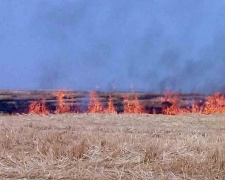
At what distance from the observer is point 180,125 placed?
18859 mm

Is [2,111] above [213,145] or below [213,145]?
above

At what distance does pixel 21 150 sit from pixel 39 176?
1911 mm

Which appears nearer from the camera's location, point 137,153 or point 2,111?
point 137,153

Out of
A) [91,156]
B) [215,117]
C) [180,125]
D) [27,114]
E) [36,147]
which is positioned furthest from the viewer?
[27,114]

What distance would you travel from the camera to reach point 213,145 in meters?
10.2

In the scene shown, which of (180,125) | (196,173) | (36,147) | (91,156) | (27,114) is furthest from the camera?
(27,114)

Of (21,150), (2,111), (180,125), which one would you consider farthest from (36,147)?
(2,111)

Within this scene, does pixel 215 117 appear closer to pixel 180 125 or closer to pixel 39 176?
pixel 180 125

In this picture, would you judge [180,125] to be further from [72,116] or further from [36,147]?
[36,147]

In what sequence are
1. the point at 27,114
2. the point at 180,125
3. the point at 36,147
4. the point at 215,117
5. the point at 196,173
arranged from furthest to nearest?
the point at 27,114
the point at 215,117
the point at 180,125
the point at 36,147
the point at 196,173

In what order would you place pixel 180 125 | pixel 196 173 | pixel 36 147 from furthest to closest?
pixel 180 125, pixel 36 147, pixel 196 173

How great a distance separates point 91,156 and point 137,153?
2.91 ft

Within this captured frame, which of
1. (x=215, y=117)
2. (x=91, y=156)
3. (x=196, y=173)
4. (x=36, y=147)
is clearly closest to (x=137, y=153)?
(x=91, y=156)

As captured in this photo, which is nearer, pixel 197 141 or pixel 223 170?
pixel 223 170
